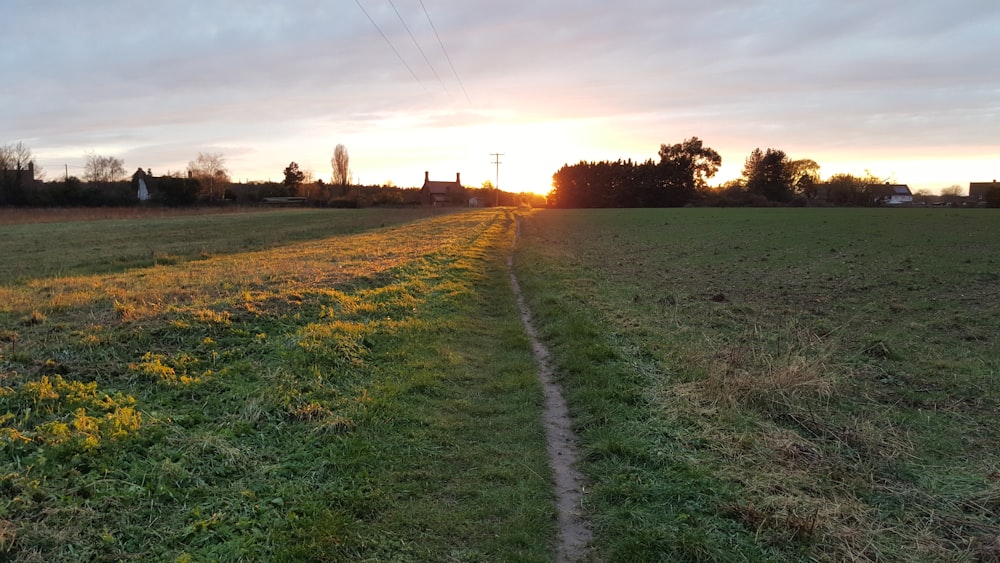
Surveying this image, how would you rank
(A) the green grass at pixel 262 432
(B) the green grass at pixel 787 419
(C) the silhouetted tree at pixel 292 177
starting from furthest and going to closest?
(C) the silhouetted tree at pixel 292 177 < (B) the green grass at pixel 787 419 < (A) the green grass at pixel 262 432

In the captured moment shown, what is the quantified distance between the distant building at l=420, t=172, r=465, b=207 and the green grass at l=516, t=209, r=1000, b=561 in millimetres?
109337

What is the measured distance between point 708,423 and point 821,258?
1813 centimetres

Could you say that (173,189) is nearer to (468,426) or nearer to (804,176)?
(468,426)

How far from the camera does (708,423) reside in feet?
17.9

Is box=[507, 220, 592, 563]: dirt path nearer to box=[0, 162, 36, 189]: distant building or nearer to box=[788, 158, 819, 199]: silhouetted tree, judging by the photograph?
box=[0, 162, 36, 189]: distant building

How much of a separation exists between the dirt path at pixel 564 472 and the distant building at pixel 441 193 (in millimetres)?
112226

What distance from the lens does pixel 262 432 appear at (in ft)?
16.7

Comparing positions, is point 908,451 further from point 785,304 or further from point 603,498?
point 785,304

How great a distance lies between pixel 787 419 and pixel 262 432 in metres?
5.49

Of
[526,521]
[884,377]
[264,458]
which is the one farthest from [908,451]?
[264,458]

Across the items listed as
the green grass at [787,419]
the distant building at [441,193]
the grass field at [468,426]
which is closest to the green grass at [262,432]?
the grass field at [468,426]

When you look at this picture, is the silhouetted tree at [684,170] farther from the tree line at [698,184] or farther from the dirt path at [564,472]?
the dirt path at [564,472]

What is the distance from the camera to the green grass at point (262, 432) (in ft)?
11.8

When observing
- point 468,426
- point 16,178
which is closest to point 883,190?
point 468,426
